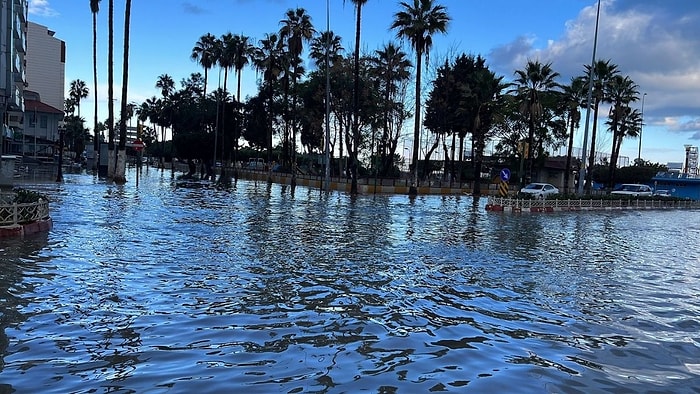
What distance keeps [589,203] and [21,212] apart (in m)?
35.7

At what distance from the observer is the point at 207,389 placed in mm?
5188

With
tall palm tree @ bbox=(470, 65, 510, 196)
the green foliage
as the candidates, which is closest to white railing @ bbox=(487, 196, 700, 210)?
tall palm tree @ bbox=(470, 65, 510, 196)

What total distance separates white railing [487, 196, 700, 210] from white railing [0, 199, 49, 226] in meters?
24.3

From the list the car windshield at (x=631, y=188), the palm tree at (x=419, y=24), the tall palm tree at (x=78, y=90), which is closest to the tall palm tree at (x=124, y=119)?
the palm tree at (x=419, y=24)

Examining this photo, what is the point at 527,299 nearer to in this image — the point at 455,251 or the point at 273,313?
the point at 273,313

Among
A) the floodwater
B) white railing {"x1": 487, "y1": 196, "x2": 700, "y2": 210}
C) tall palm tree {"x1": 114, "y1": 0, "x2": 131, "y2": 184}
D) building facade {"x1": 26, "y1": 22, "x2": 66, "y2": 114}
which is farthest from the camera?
building facade {"x1": 26, "y1": 22, "x2": 66, "y2": 114}

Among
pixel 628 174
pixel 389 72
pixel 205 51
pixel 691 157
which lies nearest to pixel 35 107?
pixel 205 51

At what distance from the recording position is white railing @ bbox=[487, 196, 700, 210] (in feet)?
108

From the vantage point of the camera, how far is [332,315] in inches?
316

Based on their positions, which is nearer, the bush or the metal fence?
the metal fence

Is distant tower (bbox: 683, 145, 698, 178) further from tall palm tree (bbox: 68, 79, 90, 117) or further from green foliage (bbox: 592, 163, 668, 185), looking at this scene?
tall palm tree (bbox: 68, 79, 90, 117)

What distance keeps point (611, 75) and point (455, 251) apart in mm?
44653

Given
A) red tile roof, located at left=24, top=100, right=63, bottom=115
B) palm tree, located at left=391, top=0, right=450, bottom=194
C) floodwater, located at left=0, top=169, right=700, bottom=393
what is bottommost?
floodwater, located at left=0, top=169, right=700, bottom=393

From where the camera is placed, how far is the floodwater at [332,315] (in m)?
5.70
